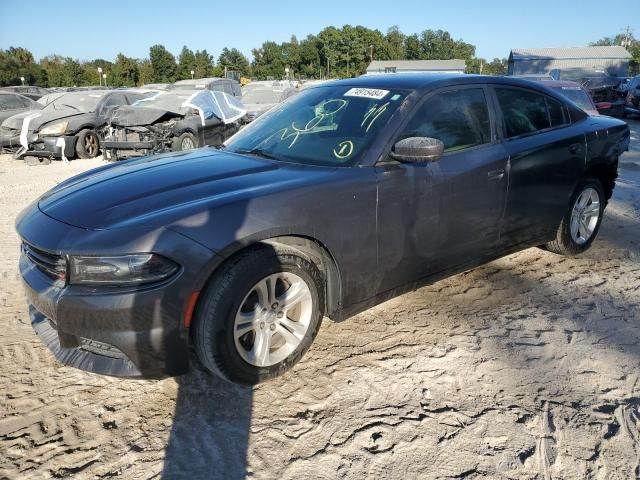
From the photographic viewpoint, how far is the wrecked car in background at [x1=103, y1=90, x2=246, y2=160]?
34.8ft

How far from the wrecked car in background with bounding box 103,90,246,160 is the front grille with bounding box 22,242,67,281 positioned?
26.7ft

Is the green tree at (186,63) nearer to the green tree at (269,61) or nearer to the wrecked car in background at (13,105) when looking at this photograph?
the green tree at (269,61)

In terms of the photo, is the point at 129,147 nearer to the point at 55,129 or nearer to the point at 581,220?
the point at 55,129

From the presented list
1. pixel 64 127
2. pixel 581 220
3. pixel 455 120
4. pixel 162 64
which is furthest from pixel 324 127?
pixel 162 64

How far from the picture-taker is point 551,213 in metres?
4.22

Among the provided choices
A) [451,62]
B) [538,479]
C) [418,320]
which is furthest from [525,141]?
[451,62]

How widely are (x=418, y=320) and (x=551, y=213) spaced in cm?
160

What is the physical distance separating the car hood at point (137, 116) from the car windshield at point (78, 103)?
2116 millimetres

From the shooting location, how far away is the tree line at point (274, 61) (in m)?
55.4

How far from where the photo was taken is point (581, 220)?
473cm

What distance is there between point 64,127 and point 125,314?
36.3 ft

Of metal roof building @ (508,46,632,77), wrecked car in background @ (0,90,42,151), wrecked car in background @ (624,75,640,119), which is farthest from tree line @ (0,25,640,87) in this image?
wrecked car in background @ (624,75,640,119)

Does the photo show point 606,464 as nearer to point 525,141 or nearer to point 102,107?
point 525,141

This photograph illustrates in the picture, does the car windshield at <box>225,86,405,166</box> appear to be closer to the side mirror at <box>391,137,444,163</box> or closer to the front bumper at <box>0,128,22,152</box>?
the side mirror at <box>391,137,444,163</box>
